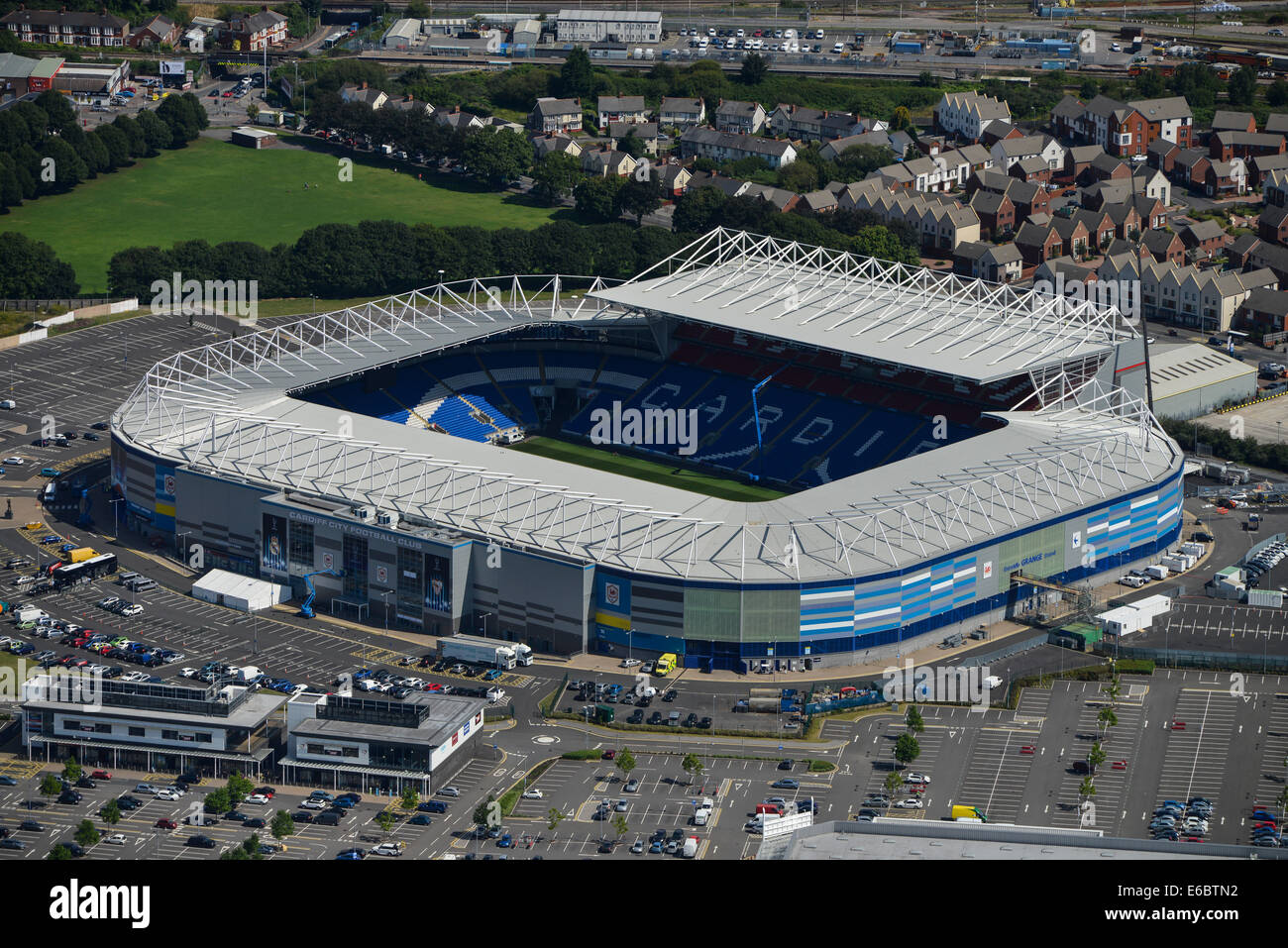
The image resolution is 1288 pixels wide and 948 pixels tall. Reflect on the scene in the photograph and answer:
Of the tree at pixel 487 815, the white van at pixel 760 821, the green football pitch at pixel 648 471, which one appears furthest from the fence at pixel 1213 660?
the tree at pixel 487 815

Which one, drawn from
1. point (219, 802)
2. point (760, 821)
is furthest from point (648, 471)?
point (219, 802)

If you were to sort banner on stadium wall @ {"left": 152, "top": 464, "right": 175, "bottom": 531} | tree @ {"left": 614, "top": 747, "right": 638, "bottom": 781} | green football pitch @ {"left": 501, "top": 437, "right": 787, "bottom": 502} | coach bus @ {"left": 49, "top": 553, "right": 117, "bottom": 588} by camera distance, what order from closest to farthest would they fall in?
tree @ {"left": 614, "top": 747, "right": 638, "bottom": 781}, coach bus @ {"left": 49, "top": 553, "right": 117, "bottom": 588}, banner on stadium wall @ {"left": 152, "top": 464, "right": 175, "bottom": 531}, green football pitch @ {"left": 501, "top": 437, "right": 787, "bottom": 502}

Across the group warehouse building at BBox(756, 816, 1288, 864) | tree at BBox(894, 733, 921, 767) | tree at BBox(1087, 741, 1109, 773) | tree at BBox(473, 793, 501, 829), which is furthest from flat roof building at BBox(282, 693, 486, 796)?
tree at BBox(1087, 741, 1109, 773)

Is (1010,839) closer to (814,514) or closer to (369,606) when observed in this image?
(814,514)

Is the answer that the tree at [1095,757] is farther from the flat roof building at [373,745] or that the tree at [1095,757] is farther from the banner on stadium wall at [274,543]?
the banner on stadium wall at [274,543]

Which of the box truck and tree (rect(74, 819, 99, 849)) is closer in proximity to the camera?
tree (rect(74, 819, 99, 849))

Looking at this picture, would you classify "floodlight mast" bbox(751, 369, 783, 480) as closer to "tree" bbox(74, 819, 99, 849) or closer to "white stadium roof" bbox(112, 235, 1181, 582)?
"white stadium roof" bbox(112, 235, 1181, 582)
